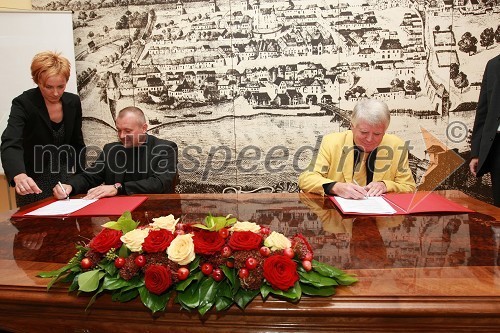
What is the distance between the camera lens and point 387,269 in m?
1.24

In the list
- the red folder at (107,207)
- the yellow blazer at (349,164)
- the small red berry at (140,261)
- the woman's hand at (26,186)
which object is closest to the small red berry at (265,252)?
the small red berry at (140,261)

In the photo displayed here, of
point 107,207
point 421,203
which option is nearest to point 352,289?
point 421,203

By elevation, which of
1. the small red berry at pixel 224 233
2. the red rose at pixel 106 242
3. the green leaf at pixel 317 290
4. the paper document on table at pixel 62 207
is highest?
the small red berry at pixel 224 233

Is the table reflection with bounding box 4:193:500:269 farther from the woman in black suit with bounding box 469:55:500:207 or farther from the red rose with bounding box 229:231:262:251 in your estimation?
the woman in black suit with bounding box 469:55:500:207

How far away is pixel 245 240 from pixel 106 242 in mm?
409

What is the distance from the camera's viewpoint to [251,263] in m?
1.10

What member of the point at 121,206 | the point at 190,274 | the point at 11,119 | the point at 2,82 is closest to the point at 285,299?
the point at 190,274

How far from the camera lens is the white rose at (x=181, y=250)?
1.12 m

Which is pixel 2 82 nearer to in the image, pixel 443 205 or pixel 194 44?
pixel 194 44

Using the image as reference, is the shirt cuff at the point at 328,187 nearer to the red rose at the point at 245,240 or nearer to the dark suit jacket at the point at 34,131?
the red rose at the point at 245,240

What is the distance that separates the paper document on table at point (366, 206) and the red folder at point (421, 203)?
0.02 meters

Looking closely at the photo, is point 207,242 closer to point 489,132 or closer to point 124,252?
point 124,252

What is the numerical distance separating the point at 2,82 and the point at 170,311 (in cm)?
321

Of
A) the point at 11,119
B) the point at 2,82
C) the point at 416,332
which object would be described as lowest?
the point at 416,332
